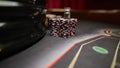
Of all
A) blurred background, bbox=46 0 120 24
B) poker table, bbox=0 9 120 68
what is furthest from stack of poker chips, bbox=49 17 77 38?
blurred background, bbox=46 0 120 24

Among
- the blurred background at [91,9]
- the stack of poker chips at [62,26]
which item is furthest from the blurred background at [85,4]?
the stack of poker chips at [62,26]

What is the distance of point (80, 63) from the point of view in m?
1.04

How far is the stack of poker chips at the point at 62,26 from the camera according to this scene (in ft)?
5.44

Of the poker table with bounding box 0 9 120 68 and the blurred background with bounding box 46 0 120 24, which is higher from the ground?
the blurred background with bounding box 46 0 120 24

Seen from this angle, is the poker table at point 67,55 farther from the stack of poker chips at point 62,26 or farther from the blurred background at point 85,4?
the blurred background at point 85,4

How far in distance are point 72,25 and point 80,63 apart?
2.35ft

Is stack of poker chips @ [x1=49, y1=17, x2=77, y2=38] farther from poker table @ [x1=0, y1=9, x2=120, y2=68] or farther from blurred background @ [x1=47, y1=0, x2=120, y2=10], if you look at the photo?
blurred background @ [x1=47, y1=0, x2=120, y2=10]

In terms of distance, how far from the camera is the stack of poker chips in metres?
1.66

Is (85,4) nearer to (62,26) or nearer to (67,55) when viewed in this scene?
(62,26)

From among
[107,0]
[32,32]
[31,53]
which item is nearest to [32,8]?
[32,32]

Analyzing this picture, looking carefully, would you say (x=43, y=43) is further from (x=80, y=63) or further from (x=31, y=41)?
(x=80, y=63)

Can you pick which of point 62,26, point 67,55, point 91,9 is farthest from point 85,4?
point 67,55

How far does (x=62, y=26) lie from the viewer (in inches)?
65.6

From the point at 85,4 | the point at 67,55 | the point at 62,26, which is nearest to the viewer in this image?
the point at 67,55
